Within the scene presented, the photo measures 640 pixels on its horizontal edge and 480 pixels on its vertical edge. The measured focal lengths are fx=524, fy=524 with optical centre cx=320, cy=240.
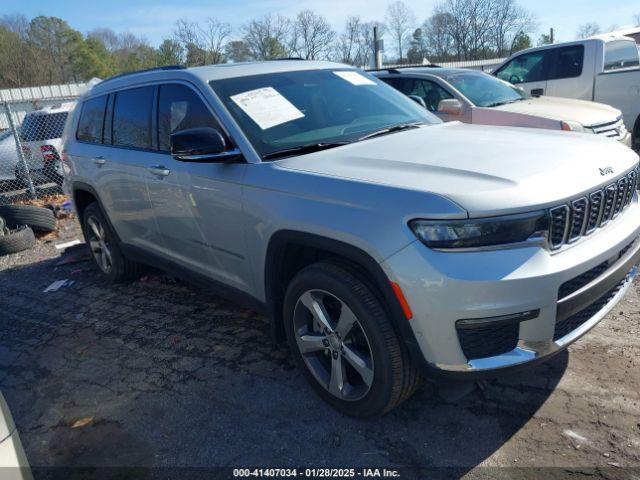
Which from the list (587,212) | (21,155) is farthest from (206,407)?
(21,155)

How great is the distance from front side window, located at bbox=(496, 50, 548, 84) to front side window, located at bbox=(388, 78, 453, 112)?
3383mm

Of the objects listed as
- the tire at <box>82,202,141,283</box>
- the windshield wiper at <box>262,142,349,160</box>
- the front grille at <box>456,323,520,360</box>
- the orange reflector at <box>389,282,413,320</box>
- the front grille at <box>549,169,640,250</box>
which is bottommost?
the tire at <box>82,202,141,283</box>

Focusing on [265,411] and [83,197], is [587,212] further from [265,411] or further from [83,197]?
[83,197]

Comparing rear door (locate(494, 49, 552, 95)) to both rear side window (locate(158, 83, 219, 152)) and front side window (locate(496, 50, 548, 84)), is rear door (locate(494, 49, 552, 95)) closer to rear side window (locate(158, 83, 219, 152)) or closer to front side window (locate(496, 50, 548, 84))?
front side window (locate(496, 50, 548, 84))

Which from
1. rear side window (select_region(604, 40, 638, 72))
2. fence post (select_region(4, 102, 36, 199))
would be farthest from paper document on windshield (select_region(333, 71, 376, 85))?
fence post (select_region(4, 102, 36, 199))

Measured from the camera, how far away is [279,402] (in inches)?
121

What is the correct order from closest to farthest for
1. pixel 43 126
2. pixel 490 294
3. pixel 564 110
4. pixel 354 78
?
pixel 490 294 < pixel 354 78 < pixel 564 110 < pixel 43 126

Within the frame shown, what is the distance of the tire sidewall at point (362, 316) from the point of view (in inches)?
96.8

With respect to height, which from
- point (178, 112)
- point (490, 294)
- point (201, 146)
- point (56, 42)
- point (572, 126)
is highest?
point (56, 42)

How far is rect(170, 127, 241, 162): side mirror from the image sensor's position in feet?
9.77

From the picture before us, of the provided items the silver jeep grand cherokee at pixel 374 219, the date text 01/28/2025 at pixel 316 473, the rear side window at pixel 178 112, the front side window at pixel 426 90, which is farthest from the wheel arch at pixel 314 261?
the front side window at pixel 426 90

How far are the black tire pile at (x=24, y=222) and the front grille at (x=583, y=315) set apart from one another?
6.77 m

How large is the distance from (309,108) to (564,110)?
4861 millimetres

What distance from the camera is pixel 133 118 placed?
13.9 feet
